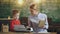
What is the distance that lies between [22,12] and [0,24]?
1.45 ft

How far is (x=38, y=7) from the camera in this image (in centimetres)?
299

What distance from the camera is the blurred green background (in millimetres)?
2984

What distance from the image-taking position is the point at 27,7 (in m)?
2.98

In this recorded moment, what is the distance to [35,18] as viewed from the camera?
2955mm

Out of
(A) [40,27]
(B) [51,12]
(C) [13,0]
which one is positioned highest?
(C) [13,0]

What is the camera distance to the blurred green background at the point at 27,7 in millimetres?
2984

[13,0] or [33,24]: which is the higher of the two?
[13,0]

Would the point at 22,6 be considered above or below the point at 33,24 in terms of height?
above

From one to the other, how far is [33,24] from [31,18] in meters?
0.11

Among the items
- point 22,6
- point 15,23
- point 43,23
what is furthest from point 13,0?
point 43,23

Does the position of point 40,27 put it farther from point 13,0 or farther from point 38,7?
point 13,0

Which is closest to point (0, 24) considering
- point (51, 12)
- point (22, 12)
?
point (22, 12)

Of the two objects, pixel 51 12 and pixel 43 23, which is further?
pixel 51 12

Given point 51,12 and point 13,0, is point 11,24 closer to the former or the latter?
point 13,0
